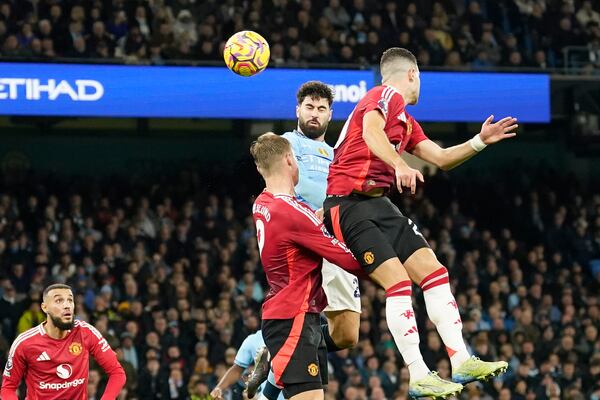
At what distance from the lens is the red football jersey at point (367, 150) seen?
8.00 meters

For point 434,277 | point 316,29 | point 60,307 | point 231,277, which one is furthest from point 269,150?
point 316,29

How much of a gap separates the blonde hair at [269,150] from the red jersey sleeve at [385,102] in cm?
58

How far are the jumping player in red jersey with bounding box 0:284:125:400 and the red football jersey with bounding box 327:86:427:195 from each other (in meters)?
3.11

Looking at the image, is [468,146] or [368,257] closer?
[368,257]

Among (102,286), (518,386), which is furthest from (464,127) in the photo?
(102,286)

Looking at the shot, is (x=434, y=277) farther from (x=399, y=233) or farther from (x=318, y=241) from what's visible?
(x=318, y=241)

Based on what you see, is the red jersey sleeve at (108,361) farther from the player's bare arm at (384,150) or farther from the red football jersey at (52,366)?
the player's bare arm at (384,150)

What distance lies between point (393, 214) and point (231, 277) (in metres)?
11.1

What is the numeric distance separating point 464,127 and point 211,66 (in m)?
7.30

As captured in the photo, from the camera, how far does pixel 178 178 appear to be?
21719mm

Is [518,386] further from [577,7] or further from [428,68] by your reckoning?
[577,7]

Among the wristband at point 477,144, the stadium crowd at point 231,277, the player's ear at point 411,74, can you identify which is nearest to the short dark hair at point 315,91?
the player's ear at point 411,74

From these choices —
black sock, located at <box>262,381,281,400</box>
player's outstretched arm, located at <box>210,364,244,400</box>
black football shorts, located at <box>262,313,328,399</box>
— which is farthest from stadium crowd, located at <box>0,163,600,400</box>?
black football shorts, located at <box>262,313,328,399</box>

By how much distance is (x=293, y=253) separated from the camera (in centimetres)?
801
